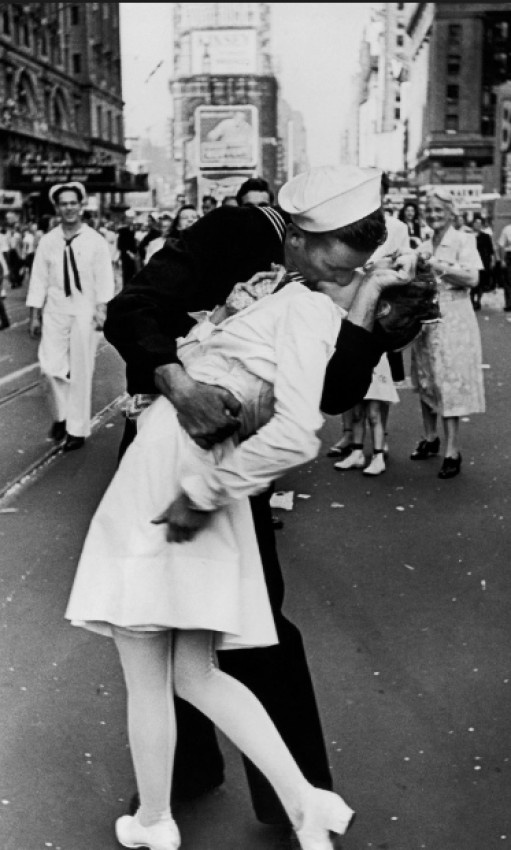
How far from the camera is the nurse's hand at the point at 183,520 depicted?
95.1 inches

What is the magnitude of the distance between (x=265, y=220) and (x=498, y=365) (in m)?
10.9

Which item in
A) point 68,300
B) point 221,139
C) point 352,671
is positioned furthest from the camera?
point 221,139

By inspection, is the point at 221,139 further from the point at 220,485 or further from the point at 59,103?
the point at 220,485

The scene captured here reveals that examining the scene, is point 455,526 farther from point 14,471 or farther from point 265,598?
point 265,598

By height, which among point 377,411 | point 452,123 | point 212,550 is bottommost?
point 377,411

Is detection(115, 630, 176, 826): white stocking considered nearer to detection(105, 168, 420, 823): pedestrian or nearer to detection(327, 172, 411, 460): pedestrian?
detection(105, 168, 420, 823): pedestrian

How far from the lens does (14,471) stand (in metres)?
7.71

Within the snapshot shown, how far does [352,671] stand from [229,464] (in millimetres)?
2041

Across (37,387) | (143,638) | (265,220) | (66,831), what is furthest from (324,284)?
(37,387)

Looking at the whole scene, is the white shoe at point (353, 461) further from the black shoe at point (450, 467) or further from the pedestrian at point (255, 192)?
the pedestrian at point (255, 192)

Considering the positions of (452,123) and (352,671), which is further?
(452,123)

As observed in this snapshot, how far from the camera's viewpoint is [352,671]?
4207mm

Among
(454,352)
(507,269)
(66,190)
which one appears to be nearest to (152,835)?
(454,352)

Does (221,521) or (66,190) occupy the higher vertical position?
(66,190)
